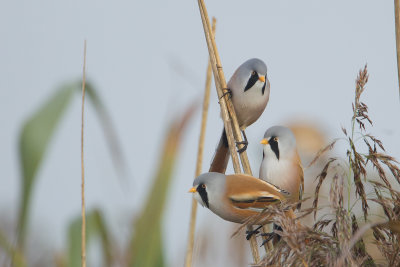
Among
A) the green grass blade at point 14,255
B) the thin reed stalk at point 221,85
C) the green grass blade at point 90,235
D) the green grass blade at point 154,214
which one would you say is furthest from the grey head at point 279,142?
the green grass blade at point 14,255

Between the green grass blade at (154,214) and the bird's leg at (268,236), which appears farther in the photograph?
the bird's leg at (268,236)

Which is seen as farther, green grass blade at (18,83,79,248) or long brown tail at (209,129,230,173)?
long brown tail at (209,129,230,173)

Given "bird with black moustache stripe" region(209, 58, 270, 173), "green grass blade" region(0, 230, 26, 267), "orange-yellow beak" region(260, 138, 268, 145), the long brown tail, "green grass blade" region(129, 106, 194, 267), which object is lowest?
"green grass blade" region(0, 230, 26, 267)

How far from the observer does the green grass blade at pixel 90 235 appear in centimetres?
163

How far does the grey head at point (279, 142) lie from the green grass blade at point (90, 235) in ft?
2.25

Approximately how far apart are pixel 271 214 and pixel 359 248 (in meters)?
0.27

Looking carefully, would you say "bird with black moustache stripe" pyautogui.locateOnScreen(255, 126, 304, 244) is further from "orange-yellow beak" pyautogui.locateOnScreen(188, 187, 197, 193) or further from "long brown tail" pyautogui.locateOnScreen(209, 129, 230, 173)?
"orange-yellow beak" pyautogui.locateOnScreen(188, 187, 197, 193)

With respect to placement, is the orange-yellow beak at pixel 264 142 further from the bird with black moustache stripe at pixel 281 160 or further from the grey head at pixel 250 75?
the grey head at pixel 250 75

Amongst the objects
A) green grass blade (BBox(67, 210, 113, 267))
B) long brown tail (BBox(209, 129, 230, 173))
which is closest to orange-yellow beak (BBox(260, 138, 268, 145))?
long brown tail (BBox(209, 129, 230, 173))

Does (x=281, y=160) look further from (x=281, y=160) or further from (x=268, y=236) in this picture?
(x=268, y=236)

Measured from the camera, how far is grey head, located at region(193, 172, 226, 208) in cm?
170

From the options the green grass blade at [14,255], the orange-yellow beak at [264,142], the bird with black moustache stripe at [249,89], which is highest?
the bird with black moustache stripe at [249,89]

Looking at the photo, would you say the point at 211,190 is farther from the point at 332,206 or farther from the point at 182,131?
the point at 332,206

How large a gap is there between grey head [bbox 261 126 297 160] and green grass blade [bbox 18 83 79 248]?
2.45 feet
